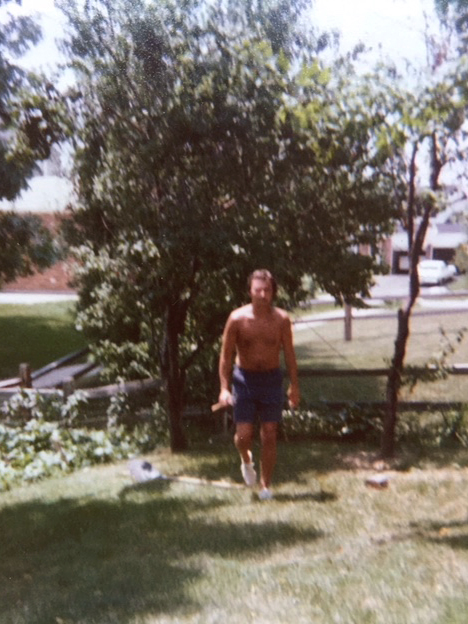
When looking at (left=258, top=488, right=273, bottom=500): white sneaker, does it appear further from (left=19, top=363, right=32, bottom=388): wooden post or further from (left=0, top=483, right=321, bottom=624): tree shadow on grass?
(left=19, top=363, right=32, bottom=388): wooden post

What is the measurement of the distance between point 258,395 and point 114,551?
1852 millimetres

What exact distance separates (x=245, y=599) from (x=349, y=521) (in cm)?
182

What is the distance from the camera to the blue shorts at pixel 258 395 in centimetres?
659

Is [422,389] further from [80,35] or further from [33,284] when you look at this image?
[33,284]

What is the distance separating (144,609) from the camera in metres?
4.20

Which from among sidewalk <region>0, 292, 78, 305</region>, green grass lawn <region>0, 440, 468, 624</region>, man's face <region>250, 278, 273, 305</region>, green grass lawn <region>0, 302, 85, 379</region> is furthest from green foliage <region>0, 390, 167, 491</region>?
sidewalk <region>0, 292, 78, 305</region>

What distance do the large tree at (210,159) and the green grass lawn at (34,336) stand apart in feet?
32.5

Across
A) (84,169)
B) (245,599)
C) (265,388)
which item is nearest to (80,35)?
(84,169)

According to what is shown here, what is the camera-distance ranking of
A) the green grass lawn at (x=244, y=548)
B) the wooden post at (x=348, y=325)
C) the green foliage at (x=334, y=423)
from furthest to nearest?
the wooden post at (x=348, y=325) → the green foliage at (x=334, y=423) → the green grass lawn at (x=244, y=548)

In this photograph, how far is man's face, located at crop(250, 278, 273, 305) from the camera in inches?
251

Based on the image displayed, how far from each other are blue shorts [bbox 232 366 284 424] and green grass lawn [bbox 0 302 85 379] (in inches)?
470

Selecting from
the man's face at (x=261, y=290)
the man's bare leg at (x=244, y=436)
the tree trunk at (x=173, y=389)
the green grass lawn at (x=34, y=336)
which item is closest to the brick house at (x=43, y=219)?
the green grass lawn at (x=34, y=336)

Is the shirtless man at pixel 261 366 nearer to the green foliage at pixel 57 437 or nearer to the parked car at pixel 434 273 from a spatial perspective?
the green foliage at pixel 57 437

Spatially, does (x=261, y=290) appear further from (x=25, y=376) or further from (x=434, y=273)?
(x=434, y=273)
